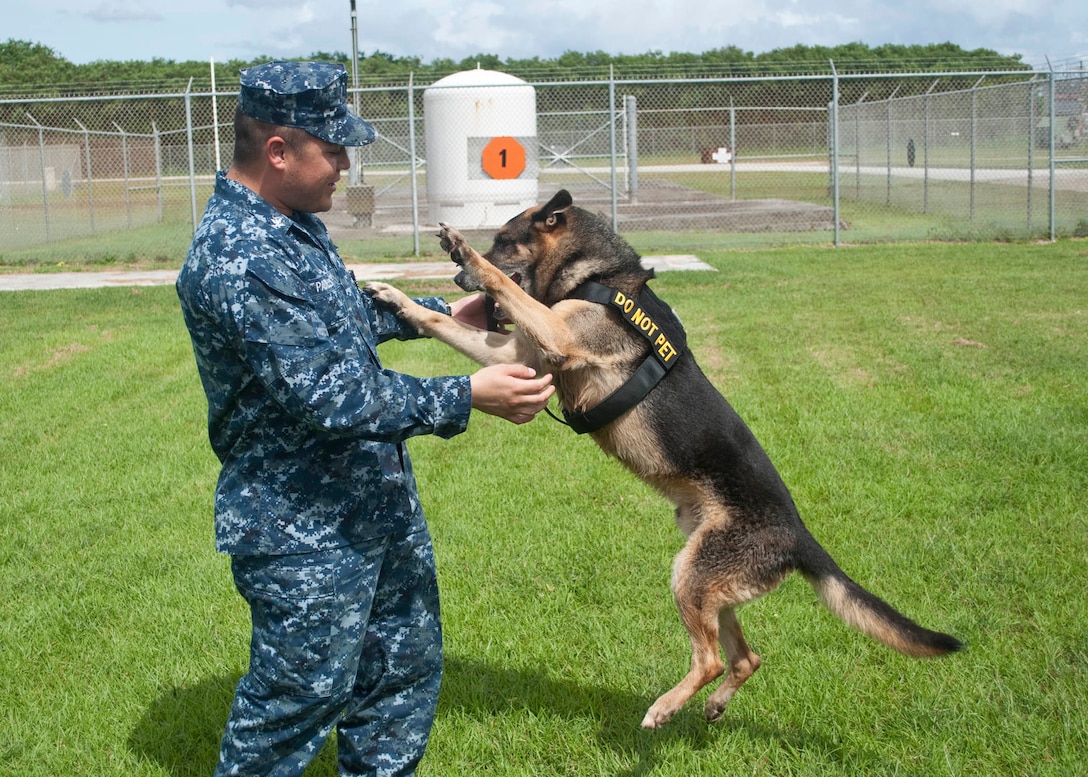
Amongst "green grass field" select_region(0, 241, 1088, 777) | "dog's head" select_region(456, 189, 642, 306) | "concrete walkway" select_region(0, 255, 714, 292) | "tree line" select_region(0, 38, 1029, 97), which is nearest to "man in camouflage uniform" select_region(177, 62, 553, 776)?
"green grass field" select_region(0, 241, 1088, 777)

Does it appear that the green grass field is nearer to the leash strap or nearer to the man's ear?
the leash strap

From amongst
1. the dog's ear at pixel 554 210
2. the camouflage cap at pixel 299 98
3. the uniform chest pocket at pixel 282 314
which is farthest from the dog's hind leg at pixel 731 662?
the camouflage cap at pixel 299 98

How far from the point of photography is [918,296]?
11367 mm

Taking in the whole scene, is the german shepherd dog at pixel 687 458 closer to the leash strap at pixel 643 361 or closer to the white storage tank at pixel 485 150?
the leash strap at pixel 643 361

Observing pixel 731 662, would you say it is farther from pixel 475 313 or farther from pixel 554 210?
pixel 554 210

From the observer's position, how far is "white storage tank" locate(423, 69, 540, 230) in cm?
Answer: 1859

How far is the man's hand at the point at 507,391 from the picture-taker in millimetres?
2609

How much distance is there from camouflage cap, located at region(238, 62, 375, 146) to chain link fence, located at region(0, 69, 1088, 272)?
10.8 m

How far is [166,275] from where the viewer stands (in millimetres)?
15617

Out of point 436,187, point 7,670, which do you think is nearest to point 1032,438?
point 7,670

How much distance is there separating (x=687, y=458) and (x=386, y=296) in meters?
1.25

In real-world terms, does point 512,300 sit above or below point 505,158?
below

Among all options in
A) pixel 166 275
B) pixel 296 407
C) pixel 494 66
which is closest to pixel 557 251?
pixel 296 407

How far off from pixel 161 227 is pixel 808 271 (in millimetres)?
16322
